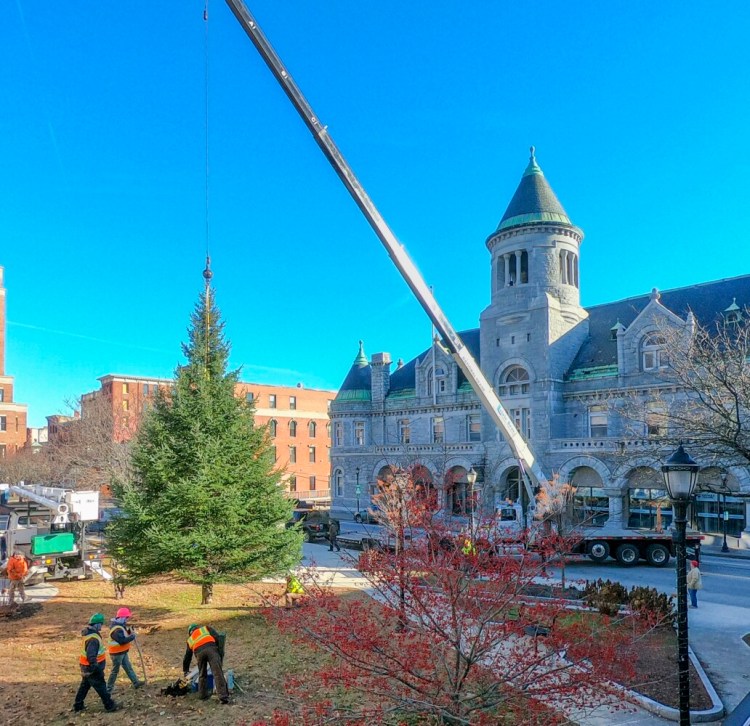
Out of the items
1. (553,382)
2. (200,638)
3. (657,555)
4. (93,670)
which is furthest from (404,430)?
(93,670)

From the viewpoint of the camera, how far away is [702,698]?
32.8 ft

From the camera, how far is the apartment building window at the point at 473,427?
4131cm

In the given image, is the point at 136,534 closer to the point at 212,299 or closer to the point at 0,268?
the point at 212,299

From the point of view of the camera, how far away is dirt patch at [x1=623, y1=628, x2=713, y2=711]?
9906mm

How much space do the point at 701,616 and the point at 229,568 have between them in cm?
1303

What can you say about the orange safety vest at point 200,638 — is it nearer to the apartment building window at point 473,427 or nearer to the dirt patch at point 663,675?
the dirt patch at point 663,675

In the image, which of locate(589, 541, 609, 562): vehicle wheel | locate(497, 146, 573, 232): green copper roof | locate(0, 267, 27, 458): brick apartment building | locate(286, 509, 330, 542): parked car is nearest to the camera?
locate(589, 541, 609, 562): vehicle wheel

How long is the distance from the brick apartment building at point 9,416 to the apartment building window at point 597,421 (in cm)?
5797

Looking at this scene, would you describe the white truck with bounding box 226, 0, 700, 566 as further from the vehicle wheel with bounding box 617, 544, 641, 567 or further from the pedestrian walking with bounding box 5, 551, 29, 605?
the pedestrian walking with bounding box 5, 551, 29, 605

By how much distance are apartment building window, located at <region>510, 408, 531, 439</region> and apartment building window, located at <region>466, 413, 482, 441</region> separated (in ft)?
13.0

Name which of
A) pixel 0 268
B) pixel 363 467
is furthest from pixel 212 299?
pixel 0 268

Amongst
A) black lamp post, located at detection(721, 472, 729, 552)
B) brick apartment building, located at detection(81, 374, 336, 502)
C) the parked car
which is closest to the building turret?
black lamp post, located at detection(721, 472, 729, 552)

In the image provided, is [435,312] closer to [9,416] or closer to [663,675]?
[663,675]

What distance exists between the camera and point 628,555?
77.4ft
